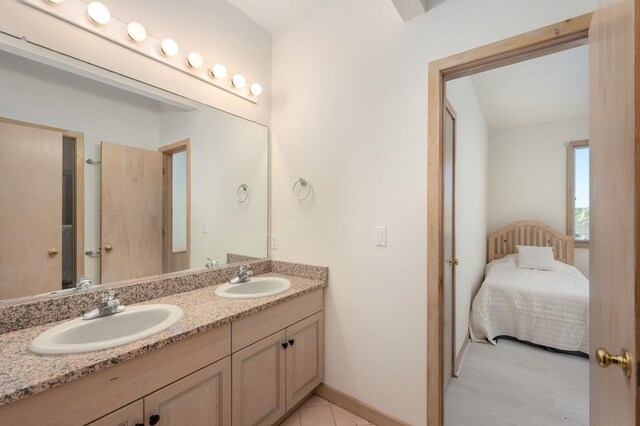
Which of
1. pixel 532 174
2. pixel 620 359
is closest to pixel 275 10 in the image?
pixel 620 359

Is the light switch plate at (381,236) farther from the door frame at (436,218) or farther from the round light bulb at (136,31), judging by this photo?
the round light bulb at (136,31)

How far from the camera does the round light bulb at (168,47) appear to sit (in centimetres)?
156

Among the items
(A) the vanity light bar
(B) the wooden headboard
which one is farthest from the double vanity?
(B) the wooden headboard

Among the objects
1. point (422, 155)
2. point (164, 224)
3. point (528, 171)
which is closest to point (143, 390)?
point (164, 224)

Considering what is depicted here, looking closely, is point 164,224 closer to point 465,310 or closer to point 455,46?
point 455,46

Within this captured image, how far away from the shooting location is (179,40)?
1.67 metres

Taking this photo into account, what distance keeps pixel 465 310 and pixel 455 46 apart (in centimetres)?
236

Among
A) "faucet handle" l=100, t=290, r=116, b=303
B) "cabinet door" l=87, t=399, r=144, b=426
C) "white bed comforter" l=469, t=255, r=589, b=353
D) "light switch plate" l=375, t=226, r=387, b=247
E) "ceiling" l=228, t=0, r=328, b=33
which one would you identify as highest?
"ceiling" l=228, t=0, r=328, b=33

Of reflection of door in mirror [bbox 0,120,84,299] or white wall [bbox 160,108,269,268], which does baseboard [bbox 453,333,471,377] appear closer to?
white wall [bbox 160,108,269,268]

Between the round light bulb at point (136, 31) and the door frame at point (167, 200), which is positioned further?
the door frame at point (167, 200)

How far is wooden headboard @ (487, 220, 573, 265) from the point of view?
405 cm


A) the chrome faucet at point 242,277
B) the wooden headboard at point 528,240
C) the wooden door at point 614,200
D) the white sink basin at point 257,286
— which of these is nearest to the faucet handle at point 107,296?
the white sink basin at point 257,286

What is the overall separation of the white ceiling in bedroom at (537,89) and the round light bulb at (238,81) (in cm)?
234

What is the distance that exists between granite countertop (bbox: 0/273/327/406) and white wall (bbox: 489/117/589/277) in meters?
4.49
